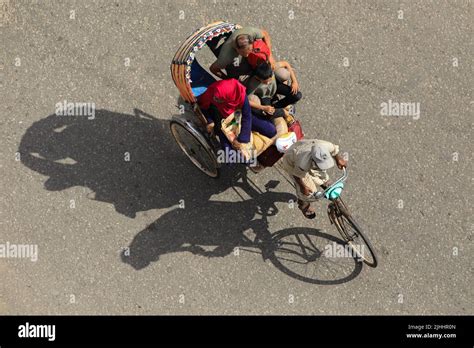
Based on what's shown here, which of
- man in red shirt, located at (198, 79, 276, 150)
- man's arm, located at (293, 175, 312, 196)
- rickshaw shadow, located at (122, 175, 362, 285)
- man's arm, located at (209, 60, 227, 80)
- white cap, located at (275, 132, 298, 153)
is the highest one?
man's arm, located at (209, 60, 227, 80)

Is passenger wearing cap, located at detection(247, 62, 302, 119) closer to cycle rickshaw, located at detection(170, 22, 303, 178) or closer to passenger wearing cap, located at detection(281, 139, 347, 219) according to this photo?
cycle rickshaw, located at detection(170, 22, 303, 178)

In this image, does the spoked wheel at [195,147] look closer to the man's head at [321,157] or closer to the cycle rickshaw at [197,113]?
the cycle rickshaw at [197,113]

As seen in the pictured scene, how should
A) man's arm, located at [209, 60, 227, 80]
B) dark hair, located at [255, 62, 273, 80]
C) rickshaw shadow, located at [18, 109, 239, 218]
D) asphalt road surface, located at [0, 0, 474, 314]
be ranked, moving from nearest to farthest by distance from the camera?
dark hair, located at [255, 62, 273, 80]
man's arm, located at [209, 60, 227, 80]
asphalt road surface, located at [0, 0, 474, 314]
rickshaw shadow, located at [18, 109, 239, 218]

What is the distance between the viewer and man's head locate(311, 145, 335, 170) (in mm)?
5398

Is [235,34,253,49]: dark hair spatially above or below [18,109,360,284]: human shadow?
above

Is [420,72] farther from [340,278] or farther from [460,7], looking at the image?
[340,278]

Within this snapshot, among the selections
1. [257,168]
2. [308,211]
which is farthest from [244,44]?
[308,211]

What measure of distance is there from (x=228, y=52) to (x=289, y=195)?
204cm

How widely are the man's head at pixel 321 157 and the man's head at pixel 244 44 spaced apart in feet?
4.39

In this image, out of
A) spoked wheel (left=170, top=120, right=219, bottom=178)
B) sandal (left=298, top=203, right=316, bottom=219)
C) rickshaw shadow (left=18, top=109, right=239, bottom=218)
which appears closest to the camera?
spoked wheel (left=170, top=120, right=219, bottom=178)

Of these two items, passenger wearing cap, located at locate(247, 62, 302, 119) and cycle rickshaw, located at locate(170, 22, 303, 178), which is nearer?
cycle rickshaw, located at locate(170, 22, 303, 178)

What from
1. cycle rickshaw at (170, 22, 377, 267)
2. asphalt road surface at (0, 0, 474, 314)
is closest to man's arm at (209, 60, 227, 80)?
cycle rickshaw at (170, 22, 377, 267)

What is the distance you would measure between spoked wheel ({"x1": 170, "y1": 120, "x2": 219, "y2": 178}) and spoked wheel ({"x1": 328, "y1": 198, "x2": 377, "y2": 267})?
4.98 ft

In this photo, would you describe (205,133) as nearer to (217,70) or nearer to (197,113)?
(197,113)
